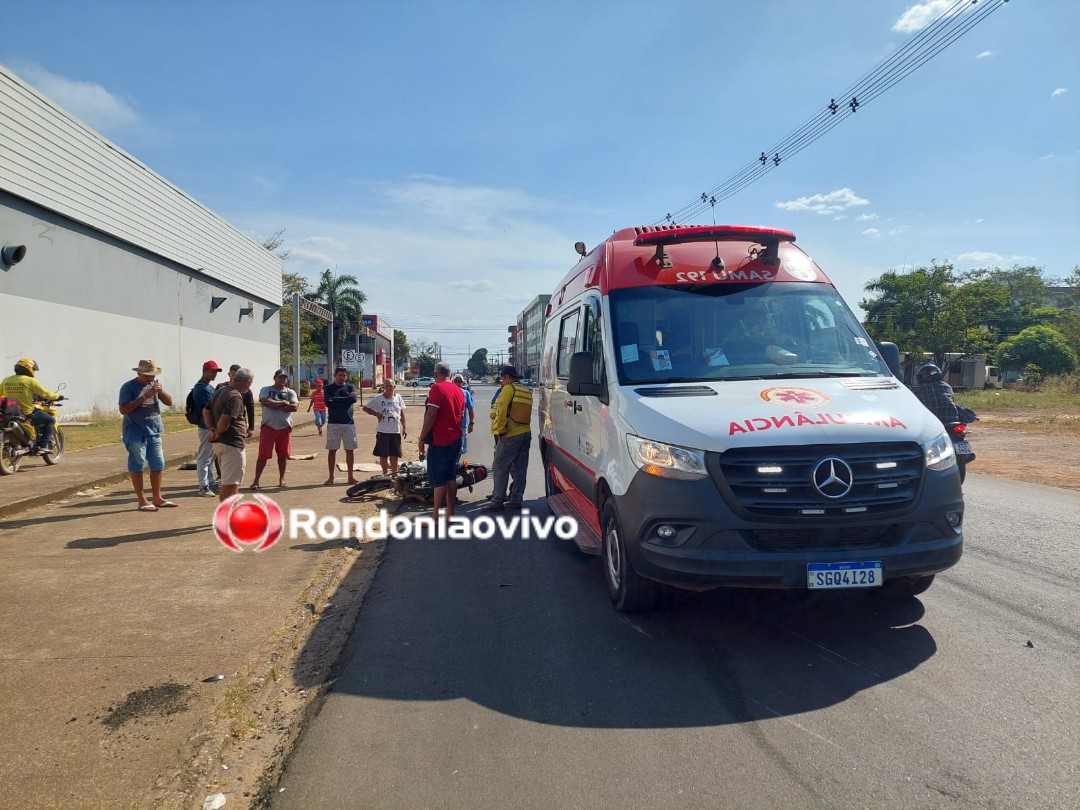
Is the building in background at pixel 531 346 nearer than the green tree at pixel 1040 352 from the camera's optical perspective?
Yes

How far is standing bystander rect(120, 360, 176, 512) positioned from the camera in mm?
8484

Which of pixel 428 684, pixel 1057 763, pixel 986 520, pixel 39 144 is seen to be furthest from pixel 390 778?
pixel 39 144

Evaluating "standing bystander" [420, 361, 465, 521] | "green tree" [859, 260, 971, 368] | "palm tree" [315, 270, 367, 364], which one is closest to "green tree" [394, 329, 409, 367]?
"palm tree" [315, 270, 367, 364]

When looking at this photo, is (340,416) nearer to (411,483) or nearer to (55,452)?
(411,483)

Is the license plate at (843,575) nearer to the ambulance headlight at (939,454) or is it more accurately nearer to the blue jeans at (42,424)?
the ambulance headlight at (939,454)

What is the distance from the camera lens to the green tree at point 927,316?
41.2 metres

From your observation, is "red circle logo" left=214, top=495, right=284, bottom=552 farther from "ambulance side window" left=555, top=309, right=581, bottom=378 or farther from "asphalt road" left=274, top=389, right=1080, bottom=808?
"ambulance side window" left=555, top=309, right=581, bottom=378

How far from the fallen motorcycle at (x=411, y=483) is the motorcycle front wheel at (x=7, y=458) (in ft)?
17.8

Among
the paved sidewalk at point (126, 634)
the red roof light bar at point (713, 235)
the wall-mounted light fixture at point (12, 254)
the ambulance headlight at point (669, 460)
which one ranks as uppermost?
the wall-mounted light fixture at point (12, 254)

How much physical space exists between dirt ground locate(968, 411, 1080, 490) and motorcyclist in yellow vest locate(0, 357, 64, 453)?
1560 cm

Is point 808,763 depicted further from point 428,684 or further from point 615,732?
point 428,684

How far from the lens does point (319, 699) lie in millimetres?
4035

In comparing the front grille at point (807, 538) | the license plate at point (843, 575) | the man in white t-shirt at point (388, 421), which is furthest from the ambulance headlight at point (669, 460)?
the man in white t-shirt at point (388, 421)

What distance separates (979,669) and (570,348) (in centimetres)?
431
